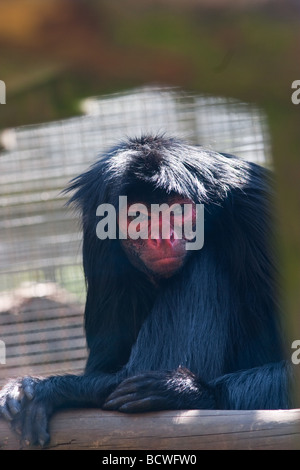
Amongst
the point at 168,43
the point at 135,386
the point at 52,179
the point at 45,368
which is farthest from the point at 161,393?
the point at 52,179

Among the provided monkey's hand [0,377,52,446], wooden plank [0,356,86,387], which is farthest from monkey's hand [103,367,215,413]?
wooden plank [0,356,86,387]

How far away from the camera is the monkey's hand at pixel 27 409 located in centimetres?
205

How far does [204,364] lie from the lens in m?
2.49

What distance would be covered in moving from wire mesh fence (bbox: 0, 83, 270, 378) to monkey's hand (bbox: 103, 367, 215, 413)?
2.59 metres

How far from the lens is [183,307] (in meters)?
2.58

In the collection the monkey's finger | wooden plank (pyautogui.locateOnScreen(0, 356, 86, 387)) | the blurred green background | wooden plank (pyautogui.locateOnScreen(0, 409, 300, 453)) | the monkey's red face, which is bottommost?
wooden plank (pyautogui.locateOnScreen(0, 356, 86, 387))

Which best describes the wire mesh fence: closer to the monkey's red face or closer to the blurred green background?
the monkey's red face

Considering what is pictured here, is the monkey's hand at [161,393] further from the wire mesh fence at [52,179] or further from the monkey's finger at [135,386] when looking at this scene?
the wire mesh fence at [52,179]

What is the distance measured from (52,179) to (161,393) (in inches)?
123

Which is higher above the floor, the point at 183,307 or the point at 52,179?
the point at 52,179

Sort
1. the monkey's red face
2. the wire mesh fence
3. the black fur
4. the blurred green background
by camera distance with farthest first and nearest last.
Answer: the wire mesh fence → the monkey's red face → the black fur → the blurred green background

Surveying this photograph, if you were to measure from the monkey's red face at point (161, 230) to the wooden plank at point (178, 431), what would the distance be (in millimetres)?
816

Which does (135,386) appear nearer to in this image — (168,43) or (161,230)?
(161,230)

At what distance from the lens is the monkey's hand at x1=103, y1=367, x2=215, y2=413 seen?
2100mm
